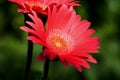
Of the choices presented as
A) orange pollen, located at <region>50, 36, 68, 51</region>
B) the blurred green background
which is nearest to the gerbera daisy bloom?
orange pollen, located at <region>50, 36, 68, 51</region>

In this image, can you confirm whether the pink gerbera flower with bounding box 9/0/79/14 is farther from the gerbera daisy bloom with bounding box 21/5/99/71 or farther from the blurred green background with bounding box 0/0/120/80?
the blurred green background with bounding box 0/0/120/80

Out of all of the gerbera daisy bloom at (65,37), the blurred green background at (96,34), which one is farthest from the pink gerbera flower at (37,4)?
the blurred green background at (96,34)

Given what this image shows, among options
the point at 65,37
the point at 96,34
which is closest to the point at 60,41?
the point at 65,37

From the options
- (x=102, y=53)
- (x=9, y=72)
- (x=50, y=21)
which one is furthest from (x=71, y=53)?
(x=102, y=53)

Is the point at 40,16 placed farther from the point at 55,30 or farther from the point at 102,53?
the point at 102,53

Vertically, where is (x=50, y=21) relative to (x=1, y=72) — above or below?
above
